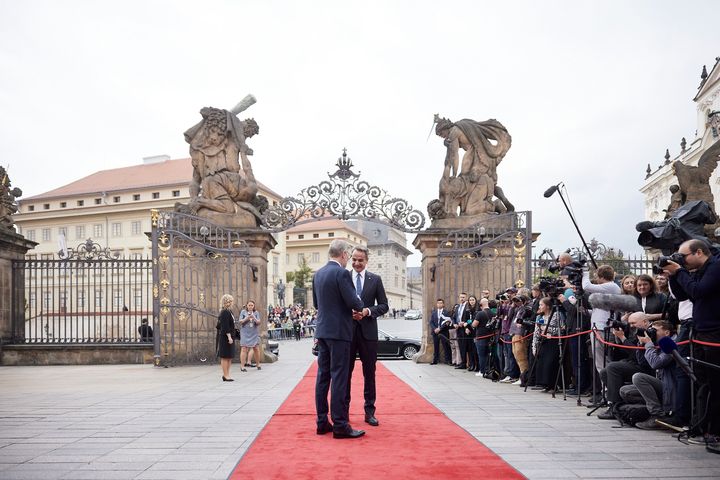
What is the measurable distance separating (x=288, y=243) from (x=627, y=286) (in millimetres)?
81802

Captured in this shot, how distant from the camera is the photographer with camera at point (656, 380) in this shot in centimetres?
672

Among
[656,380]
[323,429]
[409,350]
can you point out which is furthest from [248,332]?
[656,380]

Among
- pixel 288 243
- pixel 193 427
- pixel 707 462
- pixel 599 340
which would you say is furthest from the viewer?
pixel 288 243

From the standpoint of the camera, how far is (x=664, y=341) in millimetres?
5812

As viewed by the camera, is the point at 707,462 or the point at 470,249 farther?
the point at 470,249

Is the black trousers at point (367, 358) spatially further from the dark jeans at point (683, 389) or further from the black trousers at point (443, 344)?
the black trousers at point (443, 344)

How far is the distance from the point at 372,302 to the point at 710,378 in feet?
11.1

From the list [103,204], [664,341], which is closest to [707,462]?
[664,341]

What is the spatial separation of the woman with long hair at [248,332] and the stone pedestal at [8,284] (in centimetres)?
687

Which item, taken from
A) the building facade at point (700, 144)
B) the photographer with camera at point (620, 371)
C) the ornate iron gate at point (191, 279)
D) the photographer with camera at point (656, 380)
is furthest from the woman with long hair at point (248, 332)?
the building facade at point (700, 144)

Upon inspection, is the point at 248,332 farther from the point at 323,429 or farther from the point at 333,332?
the point at 333,332

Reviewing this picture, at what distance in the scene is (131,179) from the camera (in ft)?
224

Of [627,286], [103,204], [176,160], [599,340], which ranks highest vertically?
[176,160]

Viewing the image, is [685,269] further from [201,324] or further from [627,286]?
[201,324]
